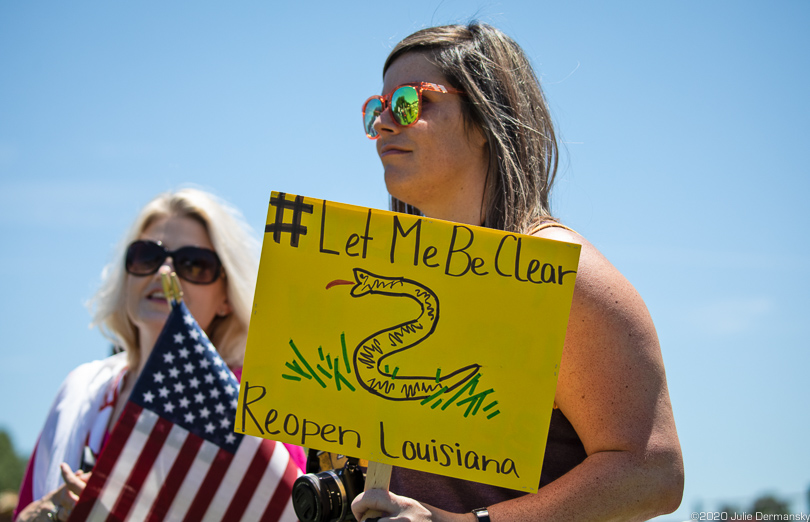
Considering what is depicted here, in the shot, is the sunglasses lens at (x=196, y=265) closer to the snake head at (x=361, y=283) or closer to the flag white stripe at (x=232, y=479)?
the flag white stripe at (x=232, y=479)

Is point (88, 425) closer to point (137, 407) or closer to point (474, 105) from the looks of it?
point (137, 407)

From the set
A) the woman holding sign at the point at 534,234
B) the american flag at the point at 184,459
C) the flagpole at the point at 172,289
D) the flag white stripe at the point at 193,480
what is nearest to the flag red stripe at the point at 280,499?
the american flag at the point at 184,459

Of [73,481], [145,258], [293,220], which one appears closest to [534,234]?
[293,220]

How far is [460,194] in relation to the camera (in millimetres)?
2139

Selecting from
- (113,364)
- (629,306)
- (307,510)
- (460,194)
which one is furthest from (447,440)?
(113,364)

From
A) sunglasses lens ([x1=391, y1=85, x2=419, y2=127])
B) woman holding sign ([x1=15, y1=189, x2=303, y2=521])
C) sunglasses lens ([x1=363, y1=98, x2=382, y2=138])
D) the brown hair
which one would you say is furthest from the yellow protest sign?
woman holding sign ([x1=15, y1=189, x2=303, y2=521])

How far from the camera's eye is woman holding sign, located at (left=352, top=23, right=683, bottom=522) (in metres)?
1.62

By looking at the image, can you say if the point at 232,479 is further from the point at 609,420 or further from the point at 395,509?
the point at 609,420

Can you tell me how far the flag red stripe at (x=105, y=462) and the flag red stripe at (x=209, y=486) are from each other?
35 cm

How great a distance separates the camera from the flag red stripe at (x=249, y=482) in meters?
2.79

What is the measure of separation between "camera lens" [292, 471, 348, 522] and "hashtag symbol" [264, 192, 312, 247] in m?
0.58

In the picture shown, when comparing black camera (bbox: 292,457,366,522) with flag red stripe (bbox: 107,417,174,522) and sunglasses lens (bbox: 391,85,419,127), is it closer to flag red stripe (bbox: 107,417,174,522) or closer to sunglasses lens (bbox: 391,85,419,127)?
sunglasses lens (bbox: 391,85,419,127)

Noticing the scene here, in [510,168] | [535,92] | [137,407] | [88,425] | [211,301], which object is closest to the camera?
[510,168]

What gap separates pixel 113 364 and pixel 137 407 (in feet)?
4.02
